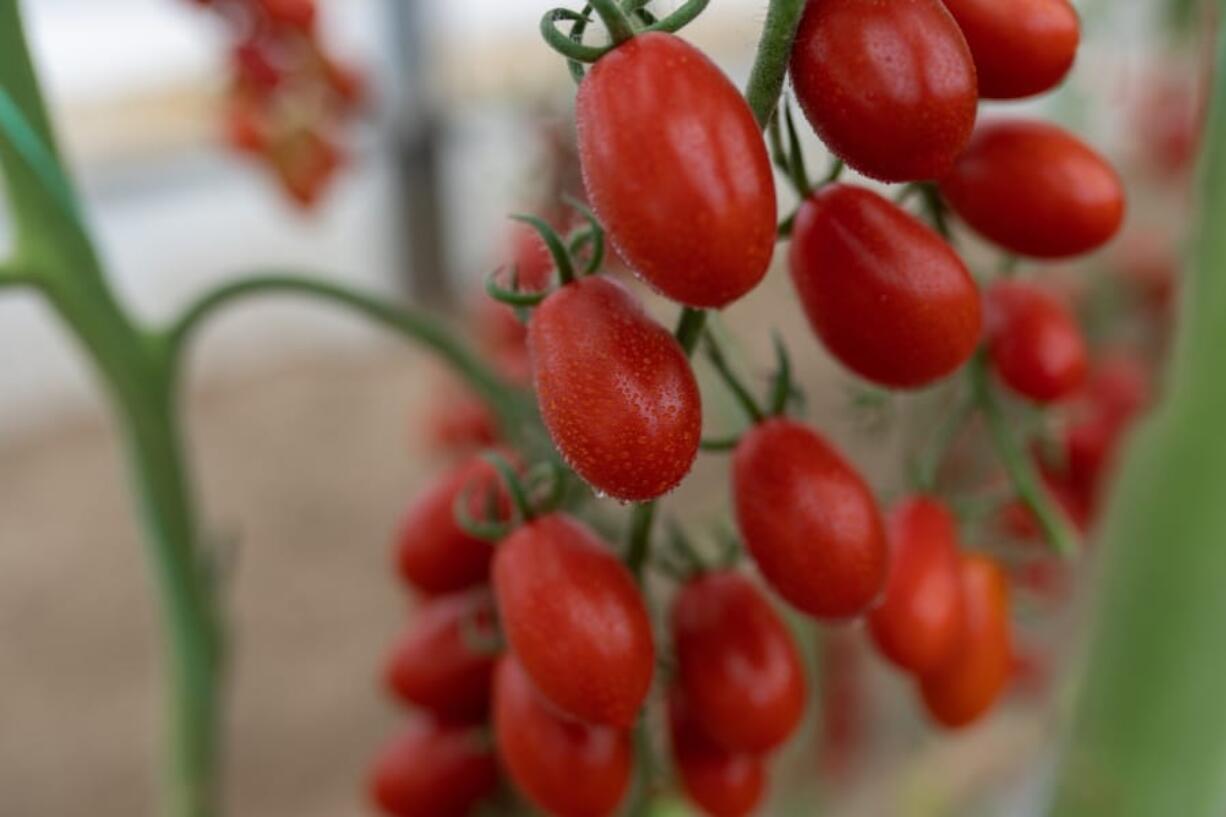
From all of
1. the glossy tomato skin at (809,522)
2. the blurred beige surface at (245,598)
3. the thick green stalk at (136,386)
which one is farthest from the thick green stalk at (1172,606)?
the blurred beige surface at (245,598)

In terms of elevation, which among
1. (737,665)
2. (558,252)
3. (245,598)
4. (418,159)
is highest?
(558,252)

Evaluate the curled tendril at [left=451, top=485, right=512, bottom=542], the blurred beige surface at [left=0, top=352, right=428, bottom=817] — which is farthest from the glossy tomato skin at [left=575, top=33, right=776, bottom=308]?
the blurred beige surface at [left=0, top=352, right=428, bottom=817]

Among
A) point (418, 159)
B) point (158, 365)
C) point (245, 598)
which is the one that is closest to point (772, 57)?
point (158, 365)

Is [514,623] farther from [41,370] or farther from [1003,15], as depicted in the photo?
[41,370]

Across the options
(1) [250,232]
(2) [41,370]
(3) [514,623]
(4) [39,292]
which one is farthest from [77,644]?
(3) [514,623]

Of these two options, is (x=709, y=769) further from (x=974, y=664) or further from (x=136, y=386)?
(x=136, y=386)
